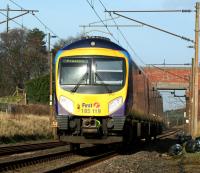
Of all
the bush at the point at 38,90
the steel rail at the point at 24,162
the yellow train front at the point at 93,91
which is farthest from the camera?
the bush at the point at 38,90

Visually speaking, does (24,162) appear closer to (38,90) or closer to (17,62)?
(38,90)

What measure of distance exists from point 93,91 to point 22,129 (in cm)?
1593

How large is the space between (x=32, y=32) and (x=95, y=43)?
71709 millimetres

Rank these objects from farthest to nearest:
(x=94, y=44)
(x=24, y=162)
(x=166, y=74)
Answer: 1. (x=166, y=74)
2. (x=94, y=44)
3. (x=24, y=162)

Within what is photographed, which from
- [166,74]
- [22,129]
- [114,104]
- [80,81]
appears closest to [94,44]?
[80,81]

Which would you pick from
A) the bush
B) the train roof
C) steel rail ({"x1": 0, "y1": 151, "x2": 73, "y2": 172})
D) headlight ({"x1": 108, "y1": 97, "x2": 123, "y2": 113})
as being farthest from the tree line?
headlight ({"x1": 108, "y1": 97, "x2": 123, "y2": 113})

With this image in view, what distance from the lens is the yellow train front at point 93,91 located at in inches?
694

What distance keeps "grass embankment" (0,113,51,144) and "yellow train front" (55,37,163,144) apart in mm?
10703

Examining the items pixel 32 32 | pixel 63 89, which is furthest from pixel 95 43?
pixel 32 32

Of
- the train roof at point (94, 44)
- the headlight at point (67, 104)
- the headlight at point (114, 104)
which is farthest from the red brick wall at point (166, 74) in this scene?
the headlight at point (67, 104)

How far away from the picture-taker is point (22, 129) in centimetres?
3294

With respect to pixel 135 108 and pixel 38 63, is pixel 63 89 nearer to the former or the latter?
pixel 135 108

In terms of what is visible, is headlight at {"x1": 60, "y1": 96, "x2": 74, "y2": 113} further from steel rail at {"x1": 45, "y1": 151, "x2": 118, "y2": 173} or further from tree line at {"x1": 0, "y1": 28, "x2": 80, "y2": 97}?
tree line at {"x1": 0, "y1": 28, "x2": 80, "y2": 97}

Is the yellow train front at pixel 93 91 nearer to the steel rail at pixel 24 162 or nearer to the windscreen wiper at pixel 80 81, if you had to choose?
the windscreen wiper at pixel 80 81
